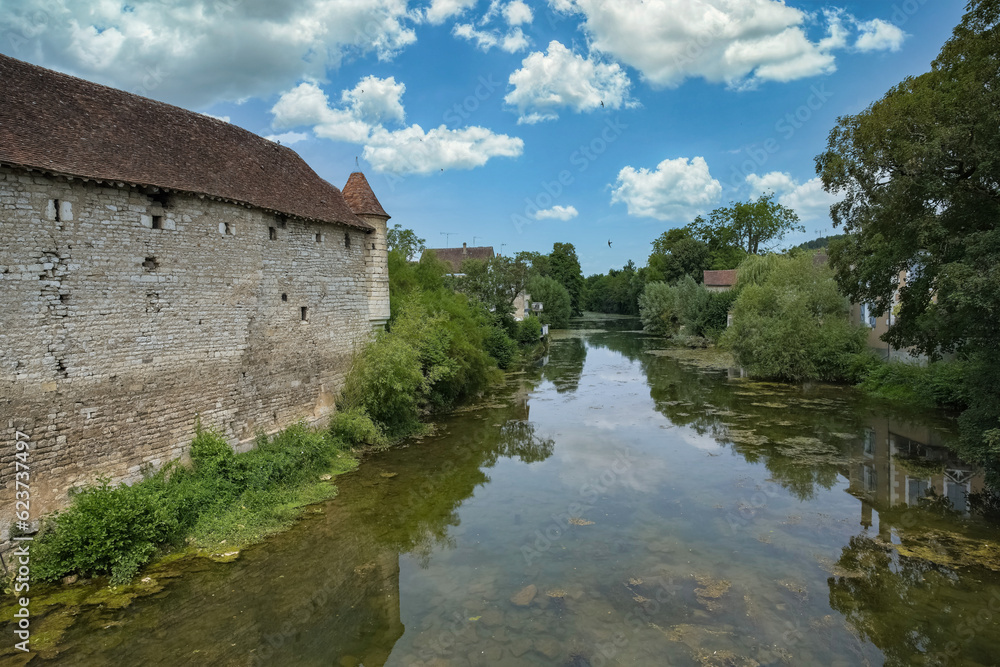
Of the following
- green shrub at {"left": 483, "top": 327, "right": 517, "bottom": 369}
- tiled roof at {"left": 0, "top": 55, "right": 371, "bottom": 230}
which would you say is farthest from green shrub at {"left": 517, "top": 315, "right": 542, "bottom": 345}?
tiled roof at {"left": 0, "top": 55, "right": 371, "bottom": 230}

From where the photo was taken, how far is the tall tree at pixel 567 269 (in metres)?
72.0

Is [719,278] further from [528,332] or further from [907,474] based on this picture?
[907,474]

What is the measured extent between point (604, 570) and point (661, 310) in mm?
43686

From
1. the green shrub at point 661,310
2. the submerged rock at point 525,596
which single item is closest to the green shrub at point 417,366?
the submerged rock at point 525,596

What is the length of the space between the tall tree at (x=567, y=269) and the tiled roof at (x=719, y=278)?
2406cm

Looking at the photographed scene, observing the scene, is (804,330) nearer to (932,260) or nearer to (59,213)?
(932,260)

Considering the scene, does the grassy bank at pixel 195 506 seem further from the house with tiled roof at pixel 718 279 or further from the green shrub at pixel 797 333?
the house with tiled roof at pixel 718 279

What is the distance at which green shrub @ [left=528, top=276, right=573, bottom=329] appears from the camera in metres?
51.3

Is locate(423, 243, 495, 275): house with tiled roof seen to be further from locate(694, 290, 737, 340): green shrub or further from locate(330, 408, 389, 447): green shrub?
locate(330, 408, 389, 447): green shrub

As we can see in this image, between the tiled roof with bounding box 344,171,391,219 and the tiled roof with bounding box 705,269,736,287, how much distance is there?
3763 cm

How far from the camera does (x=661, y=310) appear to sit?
49469mm

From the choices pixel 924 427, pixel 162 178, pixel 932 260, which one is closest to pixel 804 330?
pixel 924 427

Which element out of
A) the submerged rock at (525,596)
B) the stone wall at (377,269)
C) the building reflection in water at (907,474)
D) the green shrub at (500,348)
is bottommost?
the submerged rock at (525,596)

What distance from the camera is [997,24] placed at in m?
10.2
